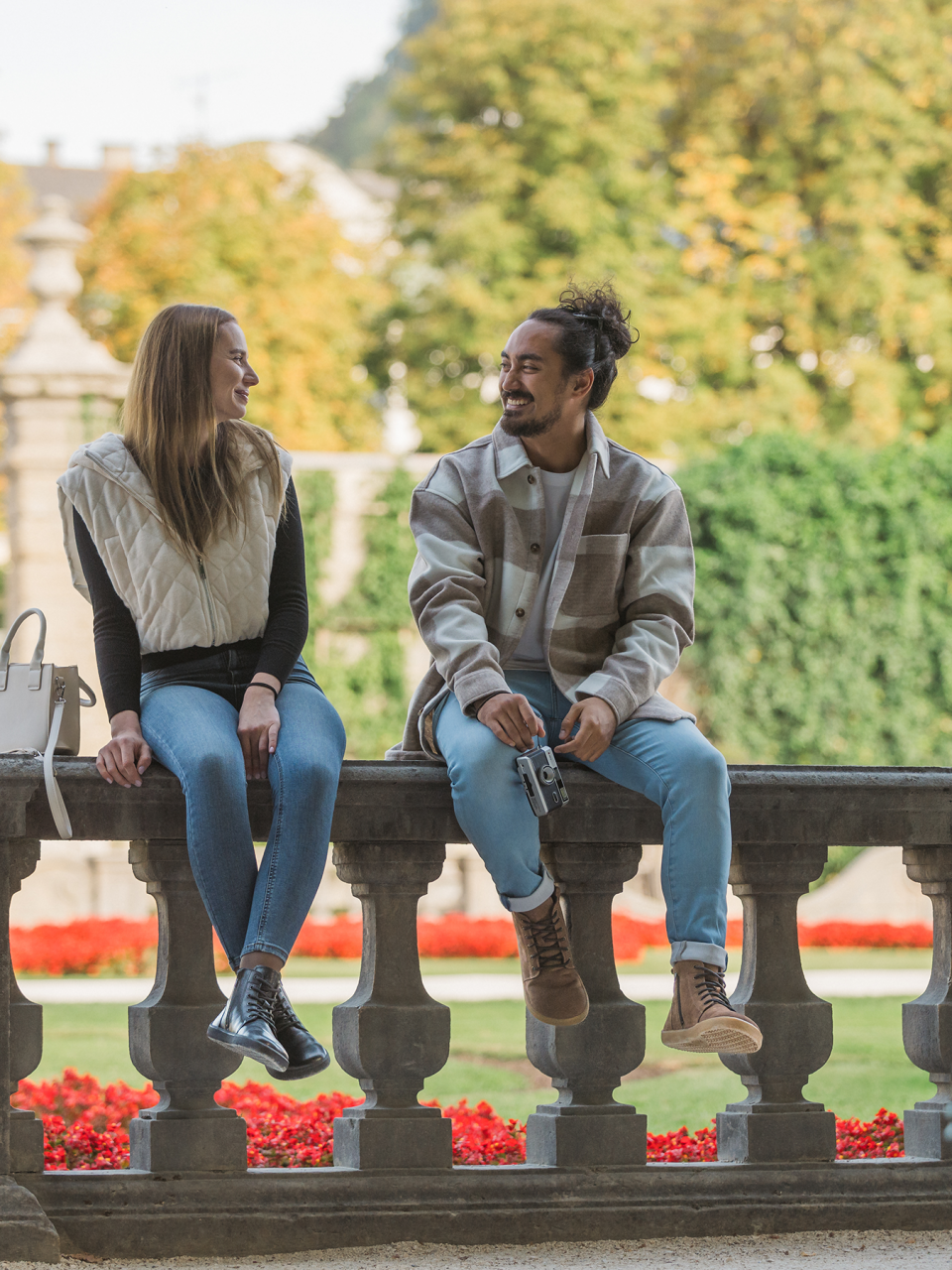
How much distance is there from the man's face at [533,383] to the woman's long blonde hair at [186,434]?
1.83 ft

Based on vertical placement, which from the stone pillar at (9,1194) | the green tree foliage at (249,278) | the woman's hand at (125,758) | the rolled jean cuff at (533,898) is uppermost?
the green tree foliage at (249,278)

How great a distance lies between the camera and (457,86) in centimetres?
2322

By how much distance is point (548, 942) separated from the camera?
10.3 ft

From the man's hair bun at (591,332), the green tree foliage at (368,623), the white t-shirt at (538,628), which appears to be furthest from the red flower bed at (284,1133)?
the green tree foliage at (368,623)

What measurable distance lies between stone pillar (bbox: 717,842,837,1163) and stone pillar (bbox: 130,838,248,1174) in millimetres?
1051

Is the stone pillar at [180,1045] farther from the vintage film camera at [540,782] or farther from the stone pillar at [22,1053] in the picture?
the vintage film camera at [540,782]

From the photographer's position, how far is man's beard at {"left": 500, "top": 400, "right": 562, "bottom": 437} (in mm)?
3631

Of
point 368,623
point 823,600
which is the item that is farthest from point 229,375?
point 823,600

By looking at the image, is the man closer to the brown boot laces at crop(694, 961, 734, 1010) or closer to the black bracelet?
the brown boot laces at crop(694, 961, 734, 1010)

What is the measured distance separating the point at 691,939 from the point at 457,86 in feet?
71.6

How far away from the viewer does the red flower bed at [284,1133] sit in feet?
12.4

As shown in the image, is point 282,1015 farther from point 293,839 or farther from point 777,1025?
point 777,1025

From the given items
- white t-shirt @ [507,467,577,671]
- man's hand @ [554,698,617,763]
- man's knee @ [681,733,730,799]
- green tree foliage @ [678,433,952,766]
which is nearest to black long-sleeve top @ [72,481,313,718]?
white t-shirt @ [507,467,577,671]

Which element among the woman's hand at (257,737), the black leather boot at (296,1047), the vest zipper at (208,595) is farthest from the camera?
the vest zipper at (208,595)
